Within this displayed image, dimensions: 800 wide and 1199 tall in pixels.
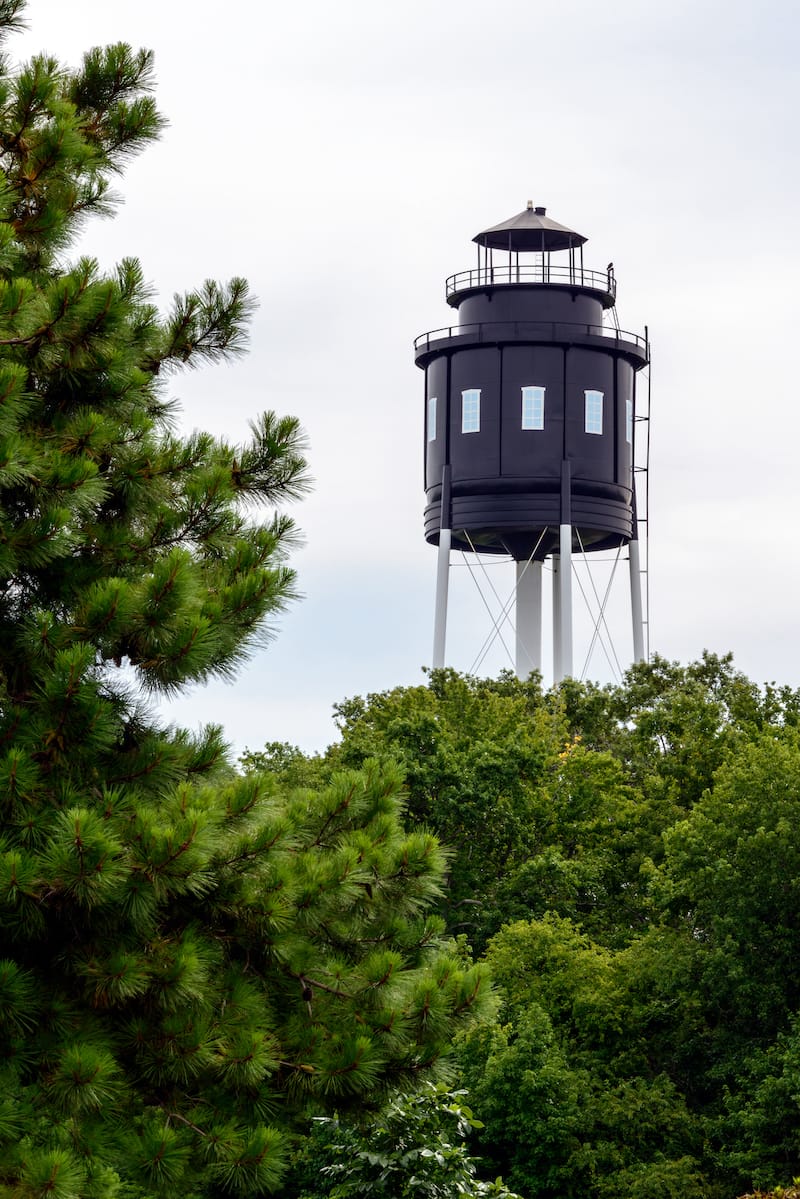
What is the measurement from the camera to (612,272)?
42.0 m

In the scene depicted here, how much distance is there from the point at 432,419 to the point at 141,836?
3186 centimetres


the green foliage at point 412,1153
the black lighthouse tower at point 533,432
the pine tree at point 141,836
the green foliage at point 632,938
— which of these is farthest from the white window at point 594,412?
the pine tree at point 141,836

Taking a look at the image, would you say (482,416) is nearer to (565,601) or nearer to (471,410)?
(471,410)

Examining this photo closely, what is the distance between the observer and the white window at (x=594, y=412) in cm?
4044

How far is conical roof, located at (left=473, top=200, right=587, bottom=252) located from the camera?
4228 cm

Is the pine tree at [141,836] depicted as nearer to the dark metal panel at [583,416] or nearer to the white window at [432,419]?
the dark metal panel at [583,416]

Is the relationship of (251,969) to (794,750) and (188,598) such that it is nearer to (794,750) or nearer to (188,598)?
(188,598)

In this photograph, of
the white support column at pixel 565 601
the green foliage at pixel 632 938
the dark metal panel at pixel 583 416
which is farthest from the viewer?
the dark metal panel at pixel 583 416

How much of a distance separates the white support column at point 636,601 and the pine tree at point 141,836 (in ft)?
94.1

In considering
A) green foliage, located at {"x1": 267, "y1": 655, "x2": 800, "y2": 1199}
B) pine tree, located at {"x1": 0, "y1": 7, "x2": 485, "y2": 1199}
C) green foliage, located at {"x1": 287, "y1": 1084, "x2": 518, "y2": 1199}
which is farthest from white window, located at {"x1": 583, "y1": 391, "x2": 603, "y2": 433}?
pine tree, located at {"x1": 0, "y1": 7, "x2": 485, "y2": 1199}

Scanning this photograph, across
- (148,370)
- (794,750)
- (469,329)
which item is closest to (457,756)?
(794,750)

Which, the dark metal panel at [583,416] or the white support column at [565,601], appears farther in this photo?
the dark metal panel at [583,416]

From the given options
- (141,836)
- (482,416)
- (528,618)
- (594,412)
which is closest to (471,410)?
(482,416)

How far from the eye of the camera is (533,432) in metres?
39.9
